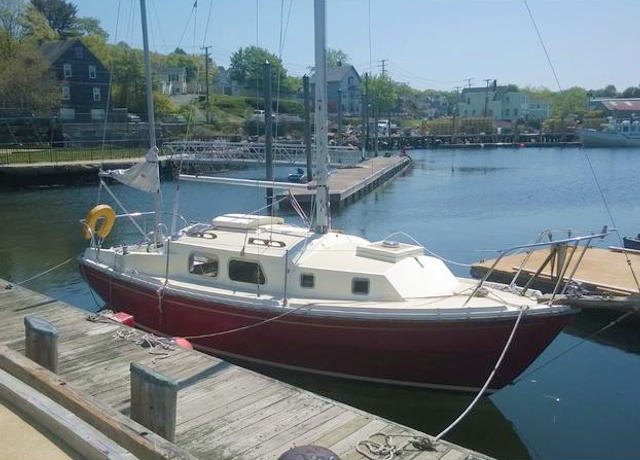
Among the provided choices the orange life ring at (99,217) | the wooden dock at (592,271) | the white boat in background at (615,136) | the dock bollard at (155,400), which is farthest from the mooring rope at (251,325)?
the white boat in background at (615,136)

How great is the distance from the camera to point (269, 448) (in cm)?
695

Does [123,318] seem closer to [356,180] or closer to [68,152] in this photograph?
[356,180]

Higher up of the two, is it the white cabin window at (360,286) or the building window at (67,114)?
the building window at (67,114)

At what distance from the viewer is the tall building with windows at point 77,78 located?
217 feet

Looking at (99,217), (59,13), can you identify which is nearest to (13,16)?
(59,13)

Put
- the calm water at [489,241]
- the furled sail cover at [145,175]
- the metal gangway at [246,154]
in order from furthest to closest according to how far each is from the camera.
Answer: the metal gangway at [246,154] < the furled sail cover at [145,175] < the calm water at [489,241]

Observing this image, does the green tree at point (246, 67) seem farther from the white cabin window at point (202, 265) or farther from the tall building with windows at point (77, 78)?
the white cabin window at point (202, 265)

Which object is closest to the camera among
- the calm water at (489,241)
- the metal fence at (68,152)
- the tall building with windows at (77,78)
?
the calm water at (489,241)

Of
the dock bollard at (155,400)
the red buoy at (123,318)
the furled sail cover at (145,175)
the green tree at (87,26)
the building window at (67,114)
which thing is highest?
the green tree at (87,26)

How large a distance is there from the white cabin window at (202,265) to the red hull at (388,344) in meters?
0.89

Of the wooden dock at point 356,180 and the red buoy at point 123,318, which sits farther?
the wooden dock at point 356,180

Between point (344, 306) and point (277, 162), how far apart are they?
133 ft

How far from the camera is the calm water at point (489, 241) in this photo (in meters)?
10.5

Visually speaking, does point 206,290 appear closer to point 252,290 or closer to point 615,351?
point 252,290
